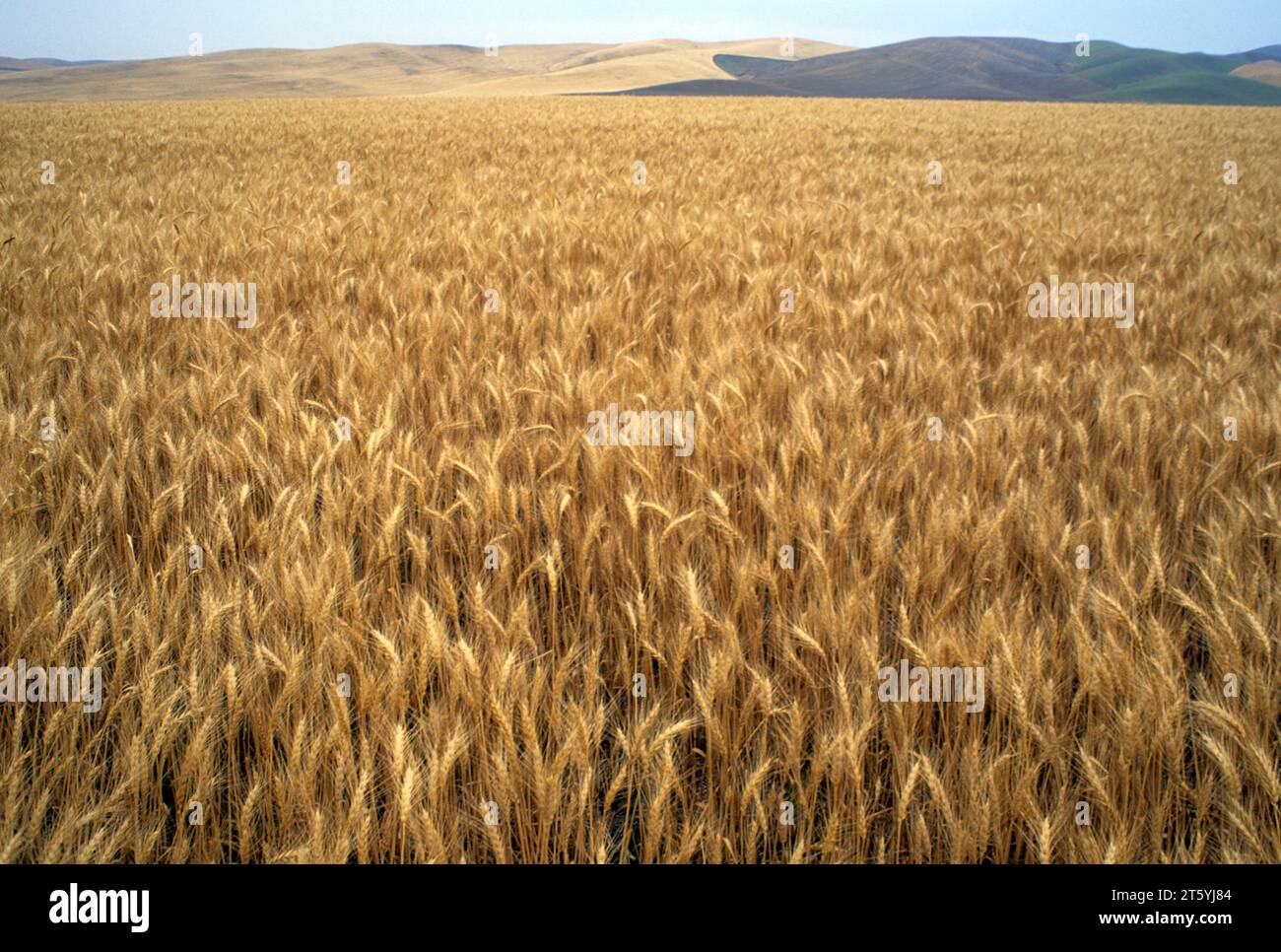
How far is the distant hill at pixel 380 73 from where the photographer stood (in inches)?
2207

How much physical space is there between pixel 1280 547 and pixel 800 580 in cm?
114

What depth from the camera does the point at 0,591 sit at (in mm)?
1416

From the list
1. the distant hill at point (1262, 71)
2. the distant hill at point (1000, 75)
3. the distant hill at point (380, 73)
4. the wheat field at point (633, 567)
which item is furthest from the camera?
the distant hill at point (1262, 71)

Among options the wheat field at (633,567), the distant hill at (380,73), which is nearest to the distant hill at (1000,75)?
the distant hill at (380,73)

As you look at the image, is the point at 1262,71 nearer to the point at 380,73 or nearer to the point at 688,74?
the point at 688,74

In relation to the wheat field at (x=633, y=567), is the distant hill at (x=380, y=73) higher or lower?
higher

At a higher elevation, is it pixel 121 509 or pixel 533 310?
pixel 533 310

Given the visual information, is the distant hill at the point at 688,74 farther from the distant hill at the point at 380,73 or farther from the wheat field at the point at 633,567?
the wheat field at the point at 633,567

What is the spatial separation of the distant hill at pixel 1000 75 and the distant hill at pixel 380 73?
799cm

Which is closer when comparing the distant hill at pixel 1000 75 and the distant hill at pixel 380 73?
the distant hill at pixel 380 73

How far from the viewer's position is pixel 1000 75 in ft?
288

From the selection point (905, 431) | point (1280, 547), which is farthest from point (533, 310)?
point (1280, 547)

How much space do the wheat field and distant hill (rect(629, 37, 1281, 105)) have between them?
2453 inches
